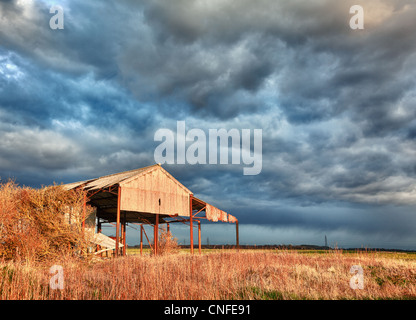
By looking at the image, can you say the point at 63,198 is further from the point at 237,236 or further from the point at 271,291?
the point at 237,236

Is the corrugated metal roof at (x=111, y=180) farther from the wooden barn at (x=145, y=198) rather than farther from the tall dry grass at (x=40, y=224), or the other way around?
the tall dry grass at (x=40, y=224)

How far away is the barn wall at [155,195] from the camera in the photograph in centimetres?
2630

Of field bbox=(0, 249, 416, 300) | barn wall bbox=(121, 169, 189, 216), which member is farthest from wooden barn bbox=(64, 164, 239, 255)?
field bbox=(0, 249, 416, 300)

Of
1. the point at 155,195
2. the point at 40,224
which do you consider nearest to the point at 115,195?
the point at 155,195

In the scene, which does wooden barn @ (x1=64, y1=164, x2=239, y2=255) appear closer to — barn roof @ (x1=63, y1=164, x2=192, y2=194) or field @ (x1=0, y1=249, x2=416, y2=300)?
barn roof @ (x1=63, y1=164, x2=192, y2=194)

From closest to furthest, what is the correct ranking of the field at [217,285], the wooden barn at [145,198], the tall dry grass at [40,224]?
the field at [217,285], the tall dry grass at [40,224], the wooden barn at [145,198]

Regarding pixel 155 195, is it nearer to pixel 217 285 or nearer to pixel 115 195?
pixel 115 195

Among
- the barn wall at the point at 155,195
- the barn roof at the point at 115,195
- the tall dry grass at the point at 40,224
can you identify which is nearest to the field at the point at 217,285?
the tall dry grass at the point at 40,224

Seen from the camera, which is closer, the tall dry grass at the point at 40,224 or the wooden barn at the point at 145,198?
the tall dry grass at the point at 40,224

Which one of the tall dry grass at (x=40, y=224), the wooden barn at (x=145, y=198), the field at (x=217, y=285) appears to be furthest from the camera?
the wooden barn at (x=145, y=198)

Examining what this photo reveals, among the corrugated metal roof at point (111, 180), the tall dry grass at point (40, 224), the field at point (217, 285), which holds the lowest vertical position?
the field at point (217, 285)
